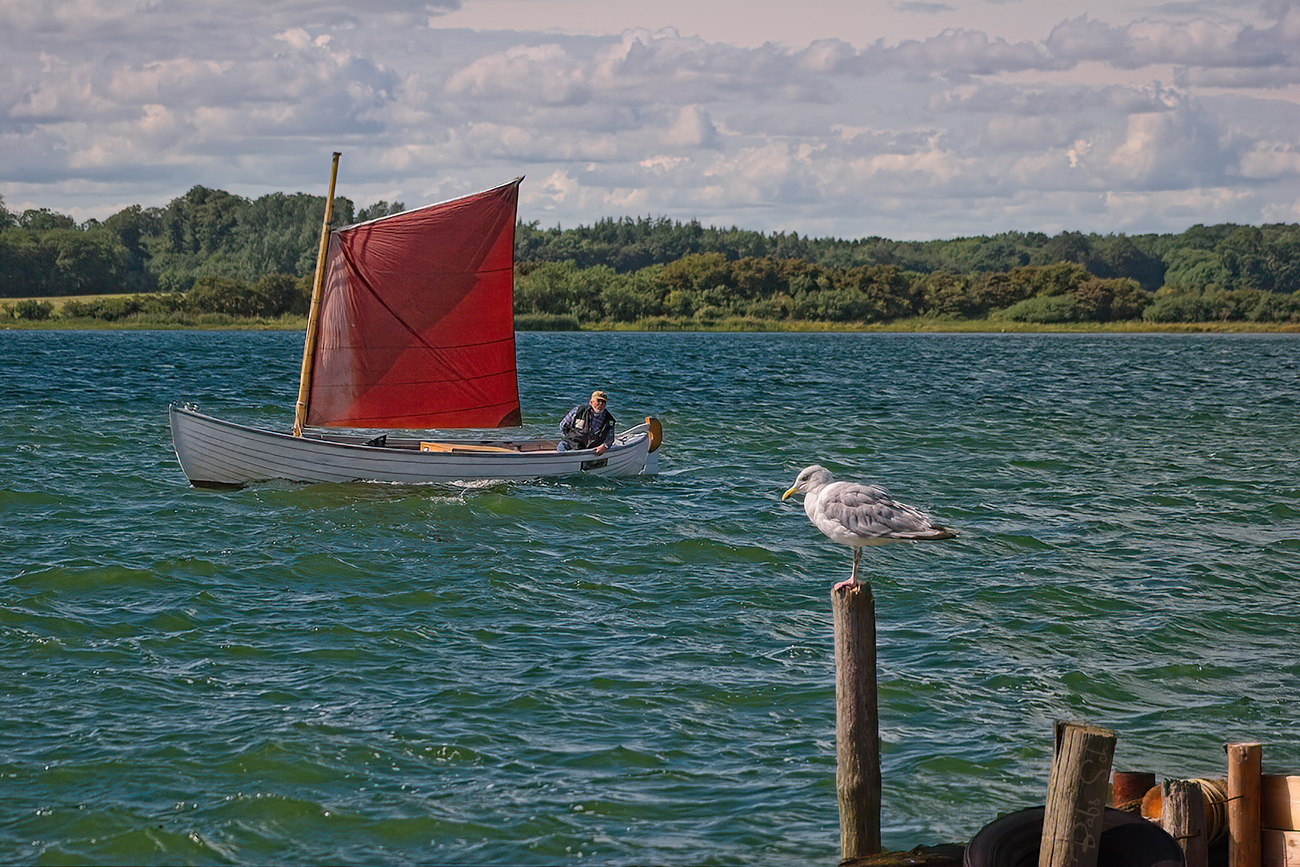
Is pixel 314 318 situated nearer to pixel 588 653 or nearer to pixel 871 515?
pixel 588 653

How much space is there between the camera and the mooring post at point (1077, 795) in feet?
24.8

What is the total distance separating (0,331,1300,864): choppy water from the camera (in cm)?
1077

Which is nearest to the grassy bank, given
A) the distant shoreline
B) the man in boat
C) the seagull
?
the distant shoreline

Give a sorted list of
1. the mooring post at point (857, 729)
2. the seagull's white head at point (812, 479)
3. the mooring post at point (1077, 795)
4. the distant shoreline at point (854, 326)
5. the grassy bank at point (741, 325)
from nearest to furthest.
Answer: the mooring post at point (1077, 795)
the mooring post at point (857, 729)
the seagull's white head at point (812, 479)
the grassy bank at point (741, 325)
the distant shoreline at point (854, 326)

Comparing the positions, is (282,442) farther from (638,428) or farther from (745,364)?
(745,364)

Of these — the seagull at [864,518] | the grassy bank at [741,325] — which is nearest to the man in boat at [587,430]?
the seagull at [864,518]

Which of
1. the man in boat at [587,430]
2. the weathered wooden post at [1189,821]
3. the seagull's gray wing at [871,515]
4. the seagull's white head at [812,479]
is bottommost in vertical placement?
the weathered wooden post at [1189,821]

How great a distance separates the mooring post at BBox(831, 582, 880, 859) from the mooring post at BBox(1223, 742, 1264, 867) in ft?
8.16

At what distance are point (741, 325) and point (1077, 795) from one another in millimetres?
164382

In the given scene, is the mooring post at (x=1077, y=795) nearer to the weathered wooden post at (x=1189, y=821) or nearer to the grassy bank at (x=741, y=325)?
the weathered wooden post at (x=1189, y=821)

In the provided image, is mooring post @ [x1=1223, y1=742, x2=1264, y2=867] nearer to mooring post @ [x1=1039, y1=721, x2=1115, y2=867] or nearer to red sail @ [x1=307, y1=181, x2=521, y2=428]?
mooring post @ [x1=1039, y1=721, x2=1115, y2=867]

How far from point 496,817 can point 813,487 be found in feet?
14.9

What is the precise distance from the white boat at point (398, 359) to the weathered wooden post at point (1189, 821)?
63.9 ft

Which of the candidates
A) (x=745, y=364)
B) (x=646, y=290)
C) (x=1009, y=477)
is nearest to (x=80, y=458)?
(x=1009, y=477)
